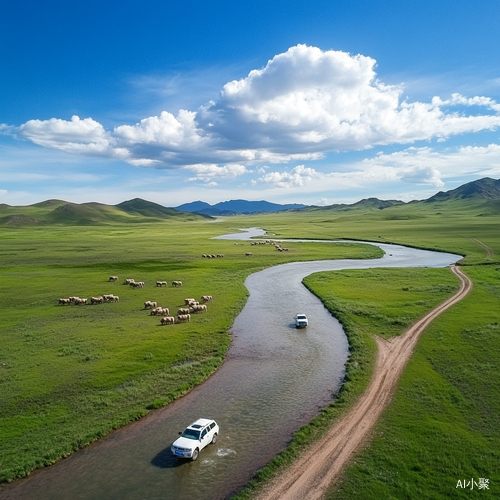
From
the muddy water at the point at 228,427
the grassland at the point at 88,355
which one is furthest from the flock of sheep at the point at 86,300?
the muddy water at the point at 228,427

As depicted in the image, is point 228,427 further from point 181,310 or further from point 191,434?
point 181,310

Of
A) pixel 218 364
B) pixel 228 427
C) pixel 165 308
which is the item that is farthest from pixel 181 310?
pixel 228 427

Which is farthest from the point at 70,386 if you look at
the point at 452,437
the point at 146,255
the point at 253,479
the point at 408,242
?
A: the point at 408,242

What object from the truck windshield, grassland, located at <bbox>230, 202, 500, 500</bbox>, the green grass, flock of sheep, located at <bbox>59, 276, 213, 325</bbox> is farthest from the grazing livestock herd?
the green grass

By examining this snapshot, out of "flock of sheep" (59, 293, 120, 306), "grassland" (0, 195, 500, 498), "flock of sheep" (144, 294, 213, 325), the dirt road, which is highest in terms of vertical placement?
"flock of sheep" (59, 293, 120, 306)

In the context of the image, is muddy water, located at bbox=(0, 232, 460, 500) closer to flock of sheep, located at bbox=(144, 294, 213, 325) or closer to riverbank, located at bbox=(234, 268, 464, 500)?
riverbank, located at bbox=(234, 268, 464, 500)

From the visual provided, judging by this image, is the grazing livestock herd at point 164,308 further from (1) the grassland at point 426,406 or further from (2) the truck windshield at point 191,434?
(2) the truck windshield at point 191,434
